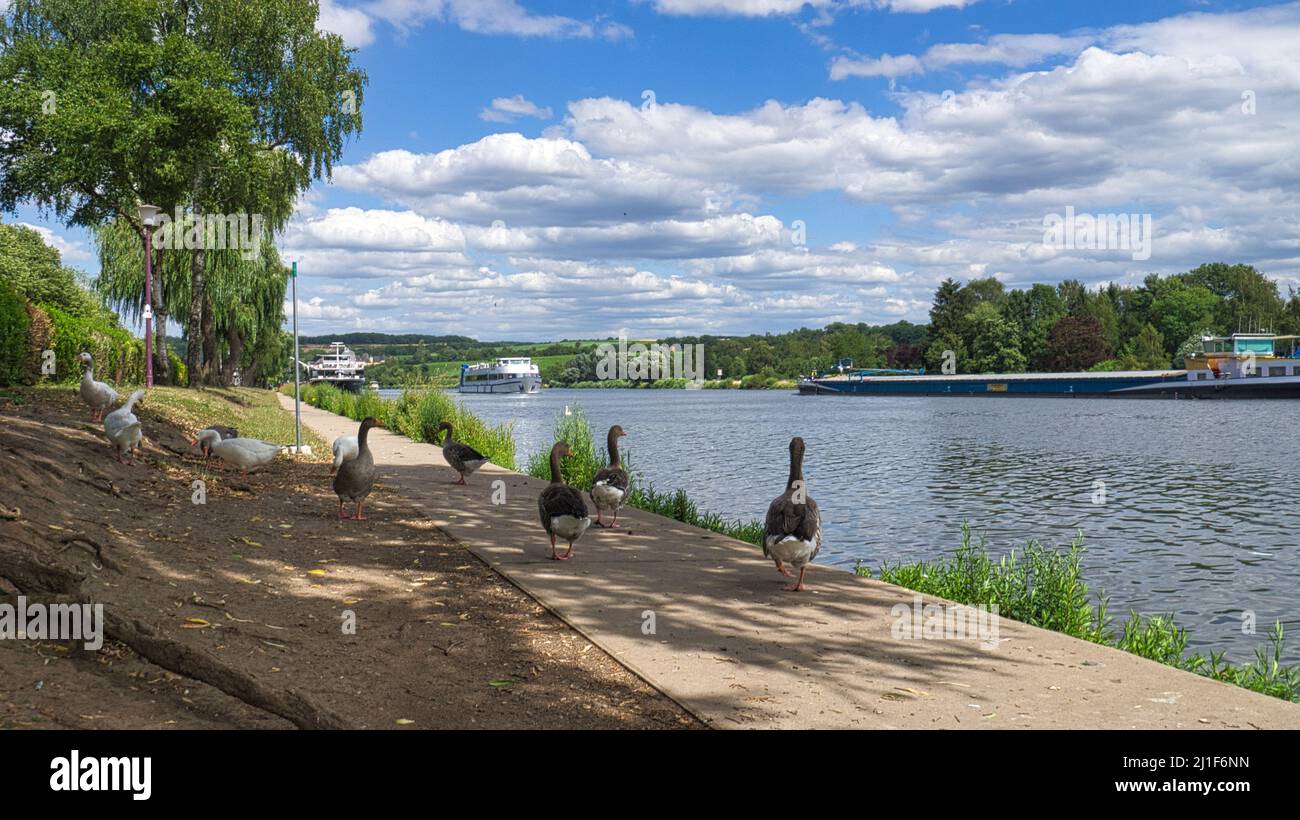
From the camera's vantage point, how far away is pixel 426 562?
9336 millimetres

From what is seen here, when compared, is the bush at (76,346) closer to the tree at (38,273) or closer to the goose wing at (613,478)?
the tree at (38,273)

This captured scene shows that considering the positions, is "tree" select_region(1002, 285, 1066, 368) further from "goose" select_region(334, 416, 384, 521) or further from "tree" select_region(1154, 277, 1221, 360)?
"goose" select_region(334, 416, 384, 521)

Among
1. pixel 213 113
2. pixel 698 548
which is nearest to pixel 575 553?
pixel 698 548

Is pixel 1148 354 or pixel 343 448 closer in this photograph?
pixel 343 448

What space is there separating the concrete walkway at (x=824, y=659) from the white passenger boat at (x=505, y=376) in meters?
131

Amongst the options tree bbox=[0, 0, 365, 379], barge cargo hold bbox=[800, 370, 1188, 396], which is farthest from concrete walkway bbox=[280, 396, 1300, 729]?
barge cargo hold bbox=[800, 370, 1188, 396]

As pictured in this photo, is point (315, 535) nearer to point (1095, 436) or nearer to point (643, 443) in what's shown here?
point (643, 443)

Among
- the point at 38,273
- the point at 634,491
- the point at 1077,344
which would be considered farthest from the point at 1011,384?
the point at 634,491

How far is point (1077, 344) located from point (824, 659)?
120499mm

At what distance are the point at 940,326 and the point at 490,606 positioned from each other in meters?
133

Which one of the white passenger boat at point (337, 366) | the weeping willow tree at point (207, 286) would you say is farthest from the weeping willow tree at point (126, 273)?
the white passenger boat at point (337, 366)

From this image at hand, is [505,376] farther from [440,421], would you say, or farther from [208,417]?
[208,417]

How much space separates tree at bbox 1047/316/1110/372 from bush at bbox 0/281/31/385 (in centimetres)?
11524

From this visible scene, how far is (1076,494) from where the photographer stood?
22.0 metres
